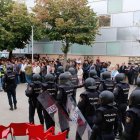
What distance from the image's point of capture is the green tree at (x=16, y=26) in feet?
85.5

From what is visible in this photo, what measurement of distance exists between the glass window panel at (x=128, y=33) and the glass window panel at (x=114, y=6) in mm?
1533

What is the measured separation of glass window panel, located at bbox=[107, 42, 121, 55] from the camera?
1037 inches

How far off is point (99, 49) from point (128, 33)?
297 centimetres

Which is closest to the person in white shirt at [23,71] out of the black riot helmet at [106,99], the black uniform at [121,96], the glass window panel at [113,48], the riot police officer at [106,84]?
the glass window panel at [113,48]

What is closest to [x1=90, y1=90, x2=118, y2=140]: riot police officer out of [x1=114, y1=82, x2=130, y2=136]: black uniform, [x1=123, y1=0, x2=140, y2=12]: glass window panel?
[x1=114, y1=82, x2=130, y2=136]: black uniform

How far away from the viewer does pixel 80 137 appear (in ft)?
24.3

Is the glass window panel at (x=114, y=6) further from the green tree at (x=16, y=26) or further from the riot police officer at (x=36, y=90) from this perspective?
the riot police officer at (x=36, y=90)

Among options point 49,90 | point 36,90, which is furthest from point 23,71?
point 49,90

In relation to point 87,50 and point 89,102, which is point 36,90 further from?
point 87,50

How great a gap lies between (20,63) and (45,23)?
5638mm

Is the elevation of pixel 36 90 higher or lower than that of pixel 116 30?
lower

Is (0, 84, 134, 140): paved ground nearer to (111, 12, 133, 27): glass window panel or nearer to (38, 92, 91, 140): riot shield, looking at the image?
(38, 92, 91, 140): riot shield

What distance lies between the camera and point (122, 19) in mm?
26281

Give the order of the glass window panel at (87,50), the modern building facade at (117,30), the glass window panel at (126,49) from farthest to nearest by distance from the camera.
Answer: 1. the glass window panel at (87,50)
2. the glass window panel at (126,49)
3. the modern building facade at (117,30)
